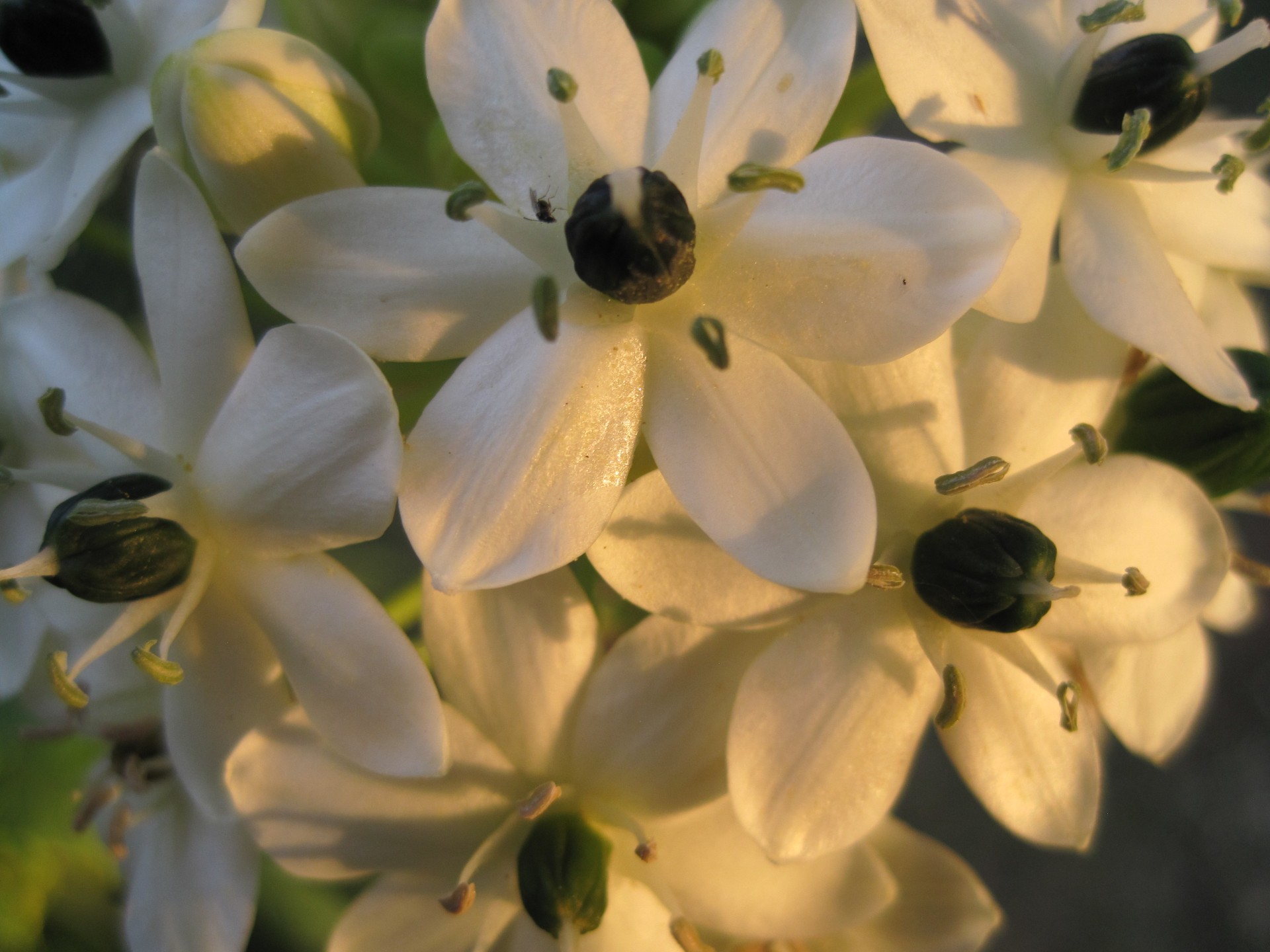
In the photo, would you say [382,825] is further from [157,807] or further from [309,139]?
[309,139]

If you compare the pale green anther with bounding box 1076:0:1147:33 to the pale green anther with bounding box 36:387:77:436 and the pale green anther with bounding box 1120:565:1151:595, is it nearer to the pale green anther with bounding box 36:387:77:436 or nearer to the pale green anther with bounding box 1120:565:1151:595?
the pale green anther with bounding box 1120:565:1151:595

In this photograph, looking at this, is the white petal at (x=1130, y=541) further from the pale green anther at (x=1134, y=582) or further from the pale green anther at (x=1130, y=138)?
the pale green anther at (x=1130, y=138)

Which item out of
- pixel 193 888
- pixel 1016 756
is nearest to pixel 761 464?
pixel 1016 756

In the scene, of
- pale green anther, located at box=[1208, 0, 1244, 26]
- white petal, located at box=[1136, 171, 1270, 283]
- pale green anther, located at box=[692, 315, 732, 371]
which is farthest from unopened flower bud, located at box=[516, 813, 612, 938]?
pale green anther, located at box=[1208, 0, 1244, 26]

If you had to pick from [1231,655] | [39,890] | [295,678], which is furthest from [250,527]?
[1231,655]

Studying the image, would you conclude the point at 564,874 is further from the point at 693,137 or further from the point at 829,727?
the point at 693,137
